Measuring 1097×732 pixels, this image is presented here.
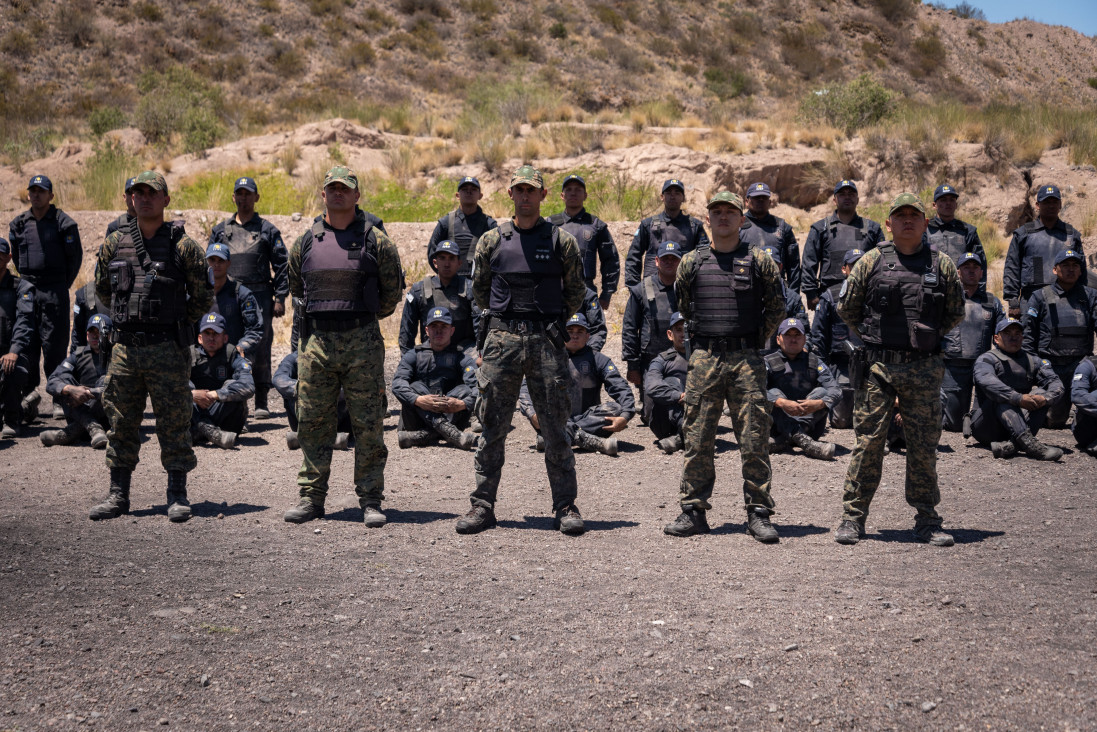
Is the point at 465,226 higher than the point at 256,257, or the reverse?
the point at 465,226

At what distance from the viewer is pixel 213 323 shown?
30.0 ft

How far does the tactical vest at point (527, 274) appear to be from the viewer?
233 inches

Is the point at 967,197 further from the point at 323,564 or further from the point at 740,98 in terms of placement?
the point at 740,98

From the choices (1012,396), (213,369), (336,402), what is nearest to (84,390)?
(213,369)

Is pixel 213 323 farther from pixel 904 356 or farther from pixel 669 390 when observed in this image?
pixel 904 356

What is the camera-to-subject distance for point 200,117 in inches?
910

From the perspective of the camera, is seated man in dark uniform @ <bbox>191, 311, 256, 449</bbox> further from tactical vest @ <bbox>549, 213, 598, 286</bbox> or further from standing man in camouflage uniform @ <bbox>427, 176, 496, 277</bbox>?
tactical vest @ <bbox>549, 213, 598, 286</bbox>

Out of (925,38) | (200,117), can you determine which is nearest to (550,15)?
(925,38)

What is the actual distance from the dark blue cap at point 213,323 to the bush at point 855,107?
15440 mm

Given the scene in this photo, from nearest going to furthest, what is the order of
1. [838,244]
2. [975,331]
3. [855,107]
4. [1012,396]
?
[1012,396] → [975,331] → [838,244] → [855,107]

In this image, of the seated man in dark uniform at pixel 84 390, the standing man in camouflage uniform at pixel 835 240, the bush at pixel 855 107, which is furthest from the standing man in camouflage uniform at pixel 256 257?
the bush at pixel 855 107

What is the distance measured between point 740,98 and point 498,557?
34.0 meters

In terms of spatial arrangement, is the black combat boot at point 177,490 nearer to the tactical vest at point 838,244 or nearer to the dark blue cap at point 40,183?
the dark blue cap at point 40,183

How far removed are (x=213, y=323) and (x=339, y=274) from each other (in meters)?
3.66
